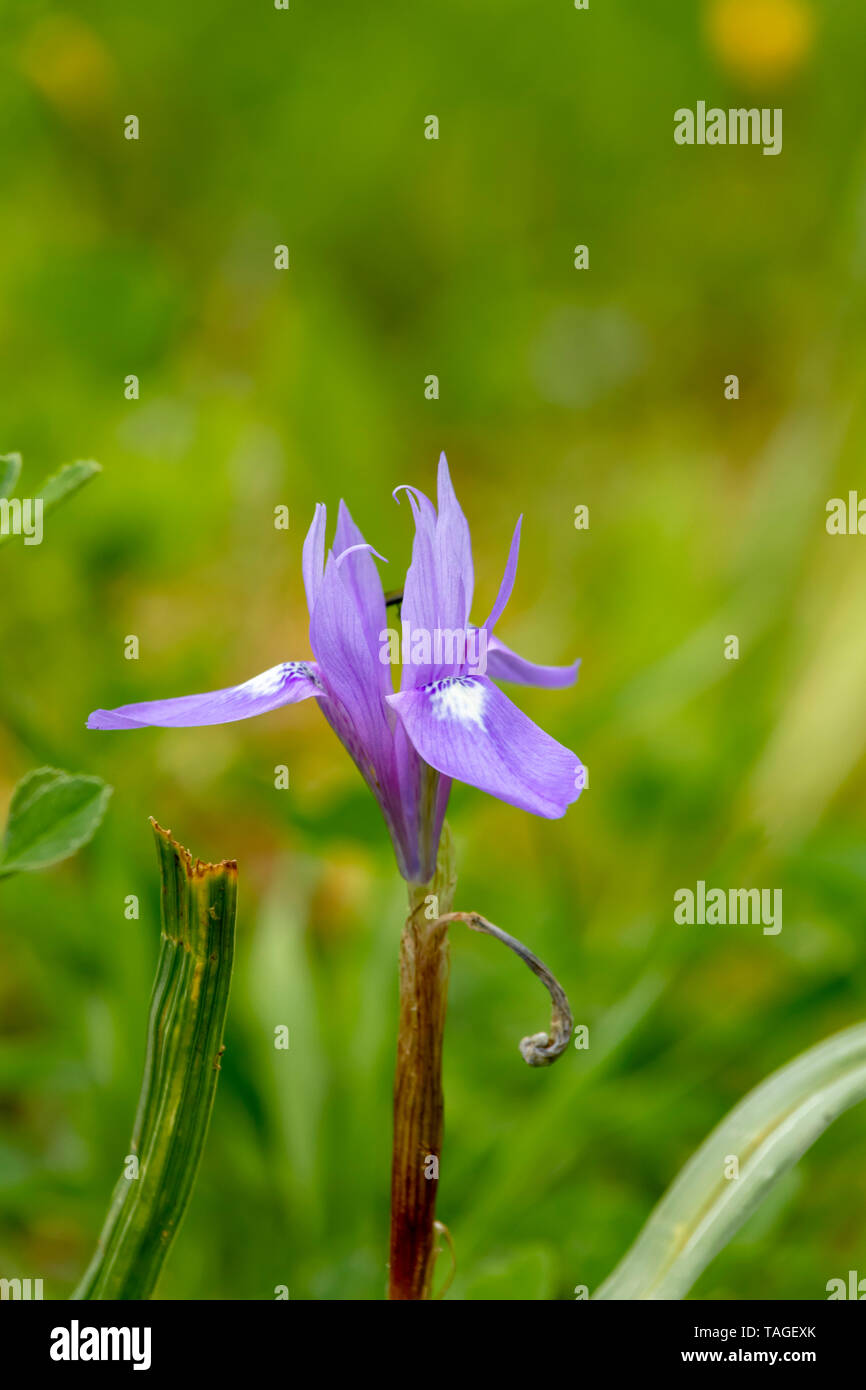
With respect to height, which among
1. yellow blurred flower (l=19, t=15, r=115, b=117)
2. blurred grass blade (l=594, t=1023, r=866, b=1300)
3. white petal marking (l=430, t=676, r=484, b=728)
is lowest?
blurred grass blade (l=594, t=1023, r=866, b=1300)

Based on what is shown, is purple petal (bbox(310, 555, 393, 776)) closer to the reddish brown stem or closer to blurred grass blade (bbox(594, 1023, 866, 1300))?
the reddish brown stem

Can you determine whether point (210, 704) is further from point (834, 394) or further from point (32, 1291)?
point (834, 394)

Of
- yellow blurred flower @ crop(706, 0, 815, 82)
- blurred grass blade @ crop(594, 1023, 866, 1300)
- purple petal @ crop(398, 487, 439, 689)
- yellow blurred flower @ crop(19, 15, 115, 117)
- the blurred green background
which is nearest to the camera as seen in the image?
purple petal @ crop(398, 487, 439, 689)

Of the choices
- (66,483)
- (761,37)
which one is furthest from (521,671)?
(761,37)

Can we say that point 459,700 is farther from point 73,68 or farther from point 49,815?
point 73,68

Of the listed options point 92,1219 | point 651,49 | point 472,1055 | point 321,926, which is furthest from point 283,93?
point 92,1219

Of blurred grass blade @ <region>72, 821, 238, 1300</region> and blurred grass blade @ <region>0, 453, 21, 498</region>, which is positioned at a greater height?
blurred grass blade @ <region>0, 453, 21, 498</region>

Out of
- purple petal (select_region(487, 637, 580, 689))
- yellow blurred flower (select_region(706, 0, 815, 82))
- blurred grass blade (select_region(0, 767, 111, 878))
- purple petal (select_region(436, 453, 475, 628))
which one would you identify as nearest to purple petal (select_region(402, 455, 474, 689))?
purple petal (select_region(436, 453, 475, 628))

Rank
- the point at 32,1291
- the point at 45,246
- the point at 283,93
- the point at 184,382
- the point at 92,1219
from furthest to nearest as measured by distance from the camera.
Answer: the point at 283,93 → the point at 184,382 → the point at 45,246 → the point at 92,1219 → the point at 32,1291

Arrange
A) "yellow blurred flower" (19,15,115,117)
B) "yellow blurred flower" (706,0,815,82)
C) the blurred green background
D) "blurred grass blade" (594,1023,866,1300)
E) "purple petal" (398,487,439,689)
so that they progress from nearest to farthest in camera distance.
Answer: "purple petal" (398,487,439,689), "blurred grass blade" (594,1023,866,1300), the blurred green background, "yellow blurred flower" (19,15,115,117), "yellow blurred flower" (706,0,815,82)
